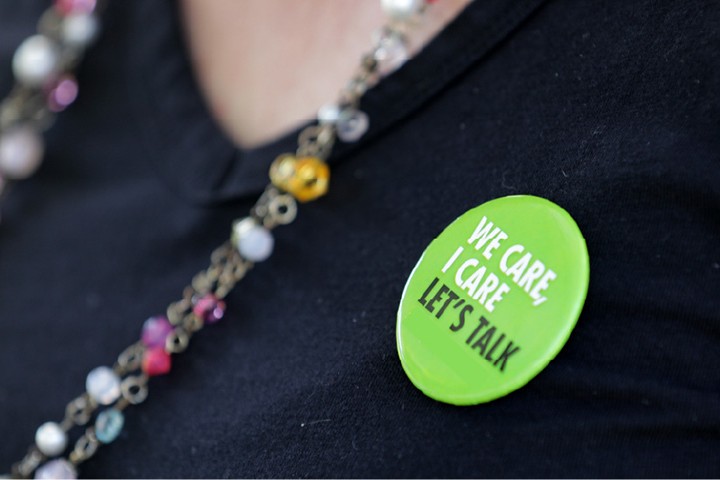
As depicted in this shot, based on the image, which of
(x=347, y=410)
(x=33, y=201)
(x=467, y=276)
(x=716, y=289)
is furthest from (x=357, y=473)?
(x=33, y=201)

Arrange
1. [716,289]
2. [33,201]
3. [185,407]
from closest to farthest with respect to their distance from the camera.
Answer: [716,289]
[185,407]
[33,201]

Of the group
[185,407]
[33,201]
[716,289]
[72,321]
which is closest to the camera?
[716,289]

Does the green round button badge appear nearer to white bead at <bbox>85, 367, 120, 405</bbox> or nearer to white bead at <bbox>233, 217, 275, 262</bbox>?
white bead at <bbox>233, 217, 275, 262</bbox>

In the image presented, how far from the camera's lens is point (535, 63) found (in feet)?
2.10

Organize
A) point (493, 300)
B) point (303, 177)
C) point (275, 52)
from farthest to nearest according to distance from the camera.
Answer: point (275, 52), point (303, 177), point (493, 300)

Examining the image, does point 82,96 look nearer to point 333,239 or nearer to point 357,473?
point 333,239

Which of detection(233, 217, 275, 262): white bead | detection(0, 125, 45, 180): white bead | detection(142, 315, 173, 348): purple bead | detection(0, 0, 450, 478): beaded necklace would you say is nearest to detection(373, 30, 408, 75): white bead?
detection(0, 0, 450, 478): beaded necklace

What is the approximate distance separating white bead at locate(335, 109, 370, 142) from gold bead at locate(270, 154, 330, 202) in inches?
1.3

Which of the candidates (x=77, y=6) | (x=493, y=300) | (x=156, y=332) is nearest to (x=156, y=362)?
(x=156, y=332)

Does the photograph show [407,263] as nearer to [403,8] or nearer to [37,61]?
[403,8]

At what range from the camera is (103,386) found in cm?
74

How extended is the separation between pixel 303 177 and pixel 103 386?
0.83 ft

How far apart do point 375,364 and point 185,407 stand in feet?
0.59

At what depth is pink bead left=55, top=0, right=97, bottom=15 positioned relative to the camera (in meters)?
0.90
